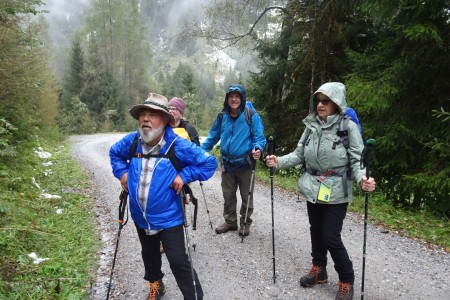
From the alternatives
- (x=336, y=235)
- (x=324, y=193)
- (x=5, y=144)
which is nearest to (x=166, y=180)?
(x=324, y=193)

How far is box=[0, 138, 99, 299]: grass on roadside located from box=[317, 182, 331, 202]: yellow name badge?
3014mm

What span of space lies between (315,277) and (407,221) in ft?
12.3

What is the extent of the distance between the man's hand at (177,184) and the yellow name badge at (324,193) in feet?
5.10

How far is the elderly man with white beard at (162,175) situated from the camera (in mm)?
3135

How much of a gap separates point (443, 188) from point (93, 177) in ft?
33.8

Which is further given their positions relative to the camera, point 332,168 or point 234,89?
point 234,89

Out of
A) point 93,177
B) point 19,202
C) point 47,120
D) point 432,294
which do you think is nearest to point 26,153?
point 93,177

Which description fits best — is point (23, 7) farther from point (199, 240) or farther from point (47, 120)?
point (47, 120)

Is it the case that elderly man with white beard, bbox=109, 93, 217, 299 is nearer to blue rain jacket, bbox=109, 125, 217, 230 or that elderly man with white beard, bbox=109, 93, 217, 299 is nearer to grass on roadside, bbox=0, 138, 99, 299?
blue rain jacket, bbox=109, 125, 217, 230

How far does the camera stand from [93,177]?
11492mm

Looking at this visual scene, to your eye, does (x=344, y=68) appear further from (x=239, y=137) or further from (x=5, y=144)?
(x=5, y=144)

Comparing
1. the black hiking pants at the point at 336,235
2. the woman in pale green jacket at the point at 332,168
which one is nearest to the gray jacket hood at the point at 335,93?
the woman in pale green jacket at the point at 332,168

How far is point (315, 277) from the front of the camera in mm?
4109

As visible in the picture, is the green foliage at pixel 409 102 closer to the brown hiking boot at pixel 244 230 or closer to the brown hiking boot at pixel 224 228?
the brown hiking boot at pixel 244 230
